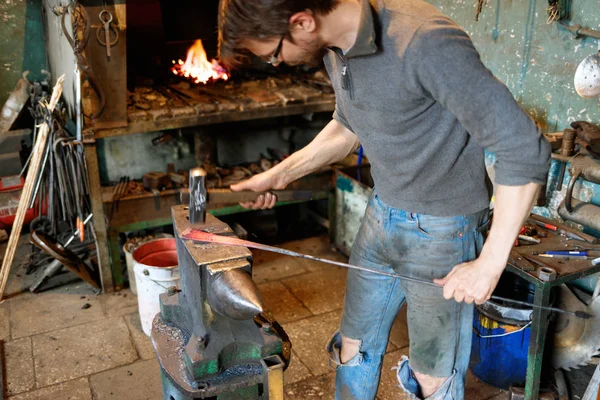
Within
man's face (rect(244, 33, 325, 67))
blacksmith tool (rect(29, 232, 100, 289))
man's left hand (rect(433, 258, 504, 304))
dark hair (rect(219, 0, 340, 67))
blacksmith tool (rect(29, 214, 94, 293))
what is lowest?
blacksmith tool (rect(29, 214, 94, 293))

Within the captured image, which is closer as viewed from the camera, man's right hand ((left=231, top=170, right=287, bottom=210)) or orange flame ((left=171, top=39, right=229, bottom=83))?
man's right hand ((left=231, top=170, right=287, bottom=210))

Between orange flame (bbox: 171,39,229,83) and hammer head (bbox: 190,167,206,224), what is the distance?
113 inches

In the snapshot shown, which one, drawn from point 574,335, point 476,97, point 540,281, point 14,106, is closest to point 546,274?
point 540,281

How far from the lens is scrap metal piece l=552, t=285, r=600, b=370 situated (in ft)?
9.53

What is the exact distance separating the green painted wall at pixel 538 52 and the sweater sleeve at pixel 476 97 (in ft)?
5.28

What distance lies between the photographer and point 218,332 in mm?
1647

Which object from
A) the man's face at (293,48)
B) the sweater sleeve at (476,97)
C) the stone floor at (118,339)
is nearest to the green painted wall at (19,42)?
the stone floor at (118,339)

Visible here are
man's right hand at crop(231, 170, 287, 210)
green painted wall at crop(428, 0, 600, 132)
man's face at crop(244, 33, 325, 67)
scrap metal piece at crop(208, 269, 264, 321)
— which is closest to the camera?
scrap metal piece at crop(208, 269, 264, 321)

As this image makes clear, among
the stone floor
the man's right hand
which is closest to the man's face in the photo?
the man's right hand

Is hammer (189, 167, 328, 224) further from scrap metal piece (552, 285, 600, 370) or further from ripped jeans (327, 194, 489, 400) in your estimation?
scrap metal piece (552, 285, 600, 370)

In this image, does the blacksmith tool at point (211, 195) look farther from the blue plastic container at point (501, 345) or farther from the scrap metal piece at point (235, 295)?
the blue plastic container at point (501, 345)

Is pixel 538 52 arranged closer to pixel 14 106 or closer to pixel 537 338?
pixel 537 338

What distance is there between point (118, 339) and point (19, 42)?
8.94ft

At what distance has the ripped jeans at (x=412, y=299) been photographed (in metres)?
1.90
